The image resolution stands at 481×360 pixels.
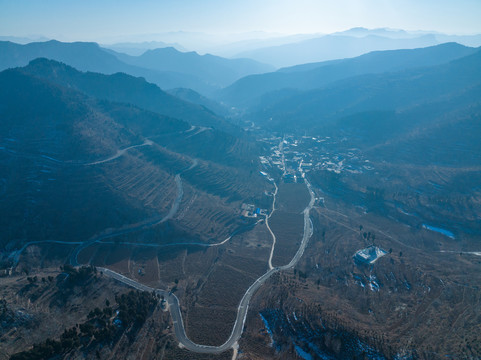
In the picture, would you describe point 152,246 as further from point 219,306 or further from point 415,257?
point 415,257

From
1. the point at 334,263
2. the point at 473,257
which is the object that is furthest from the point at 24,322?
the point at 473,257

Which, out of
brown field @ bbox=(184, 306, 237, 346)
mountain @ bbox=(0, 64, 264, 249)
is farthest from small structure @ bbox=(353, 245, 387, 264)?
mountain @ bbox=(0, 64, 264, 249)

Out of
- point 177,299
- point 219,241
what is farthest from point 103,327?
point 219,241

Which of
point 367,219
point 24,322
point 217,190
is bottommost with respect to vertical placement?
point 367,219

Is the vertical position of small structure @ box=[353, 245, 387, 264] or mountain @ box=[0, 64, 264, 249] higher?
mountain @ box=[0, 64, 264, 249]

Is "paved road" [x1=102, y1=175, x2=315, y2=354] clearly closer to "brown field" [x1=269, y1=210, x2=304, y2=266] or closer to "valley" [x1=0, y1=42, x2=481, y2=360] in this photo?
"valley" [x1=0, y1=42, x2=481, y2=360]

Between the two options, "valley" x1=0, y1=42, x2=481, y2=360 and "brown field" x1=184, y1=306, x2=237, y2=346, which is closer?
"valley" x1=0, y1=42, x2=481, y2=360

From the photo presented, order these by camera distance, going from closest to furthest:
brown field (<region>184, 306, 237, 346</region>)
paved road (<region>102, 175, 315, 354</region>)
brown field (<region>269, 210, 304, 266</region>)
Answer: paved road (<region>102, 175, 315, 354</region>), brown field (<region>184, 306, 237, 346</region>), brown field (<region>269, 210, 304, 266</region>)

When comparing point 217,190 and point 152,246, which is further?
point 217,190

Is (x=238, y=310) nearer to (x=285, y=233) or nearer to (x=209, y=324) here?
(x=209, y=324)
